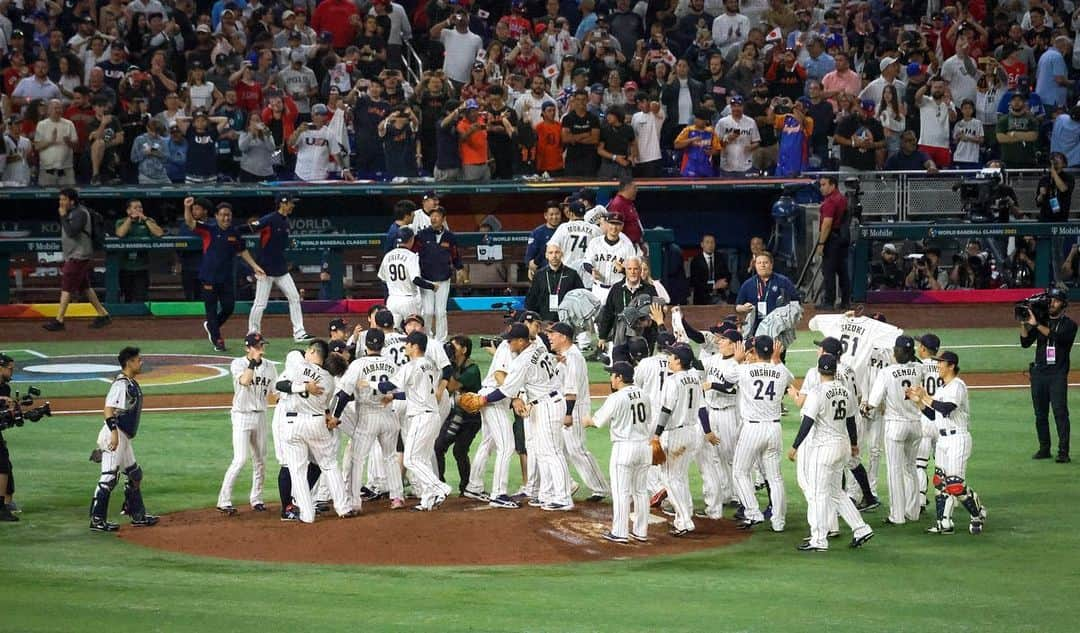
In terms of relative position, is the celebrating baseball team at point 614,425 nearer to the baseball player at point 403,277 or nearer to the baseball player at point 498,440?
the baseball player at point 498,440

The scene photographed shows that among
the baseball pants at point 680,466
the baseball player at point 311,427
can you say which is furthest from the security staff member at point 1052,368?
the baseball player at point 311,427

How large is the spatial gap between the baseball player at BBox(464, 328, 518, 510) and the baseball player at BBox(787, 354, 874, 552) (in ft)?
8.53

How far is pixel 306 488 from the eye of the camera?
12648 mm

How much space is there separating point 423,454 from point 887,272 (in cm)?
1252

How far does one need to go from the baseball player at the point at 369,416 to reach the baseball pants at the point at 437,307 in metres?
5.62

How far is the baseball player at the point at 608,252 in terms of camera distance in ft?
57.6

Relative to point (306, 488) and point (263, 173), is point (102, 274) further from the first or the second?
point (306, 488)

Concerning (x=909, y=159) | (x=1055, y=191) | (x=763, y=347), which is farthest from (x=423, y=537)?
(x=1055, y=191)

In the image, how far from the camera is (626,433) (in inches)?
470

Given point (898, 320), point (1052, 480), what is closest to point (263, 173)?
point (898, 320)

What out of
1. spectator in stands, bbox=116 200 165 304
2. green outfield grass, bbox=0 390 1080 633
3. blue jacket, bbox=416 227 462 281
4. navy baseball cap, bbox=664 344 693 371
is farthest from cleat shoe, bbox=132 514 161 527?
spectator in stands, bbox=116 200 165 304

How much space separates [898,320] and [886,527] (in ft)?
33.3

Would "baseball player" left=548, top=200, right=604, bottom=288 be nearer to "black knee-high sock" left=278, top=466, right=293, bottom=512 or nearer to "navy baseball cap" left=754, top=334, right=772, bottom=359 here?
"navy baseball cap" left=754, top=334, right=772, bottom=359

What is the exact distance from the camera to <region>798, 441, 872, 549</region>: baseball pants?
11.9 m
